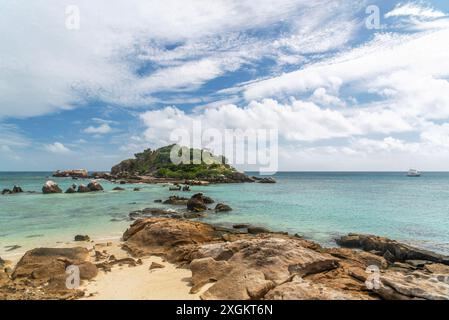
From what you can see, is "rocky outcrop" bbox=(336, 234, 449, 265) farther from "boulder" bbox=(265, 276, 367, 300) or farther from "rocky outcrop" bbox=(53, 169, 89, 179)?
"rocky outcrop" bbox=(53, 169, 89, 179)

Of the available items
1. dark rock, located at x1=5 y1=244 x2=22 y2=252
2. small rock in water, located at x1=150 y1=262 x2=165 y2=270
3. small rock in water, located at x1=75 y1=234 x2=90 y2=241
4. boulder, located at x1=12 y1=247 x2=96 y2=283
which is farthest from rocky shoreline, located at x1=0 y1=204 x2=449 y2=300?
dark rock, located at x1=5 y1=244 x2=22 y2=252

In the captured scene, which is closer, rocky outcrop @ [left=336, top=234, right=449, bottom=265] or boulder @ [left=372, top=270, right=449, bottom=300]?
boulder @ [left=372, top=270, right=449, bottom=300]

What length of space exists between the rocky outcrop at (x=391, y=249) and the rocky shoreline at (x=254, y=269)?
0.18 feet

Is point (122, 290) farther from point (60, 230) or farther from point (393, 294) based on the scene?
point (60, 230)

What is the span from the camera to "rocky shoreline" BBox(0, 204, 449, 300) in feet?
27.9

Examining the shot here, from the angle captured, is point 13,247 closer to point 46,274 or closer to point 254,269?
point 46,274

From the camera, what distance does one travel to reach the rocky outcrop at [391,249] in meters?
15.4

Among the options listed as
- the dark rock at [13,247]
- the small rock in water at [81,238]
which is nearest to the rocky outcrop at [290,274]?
the small rock in water at [81,238]

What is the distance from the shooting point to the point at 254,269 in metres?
10.1

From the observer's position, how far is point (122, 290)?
9992mm

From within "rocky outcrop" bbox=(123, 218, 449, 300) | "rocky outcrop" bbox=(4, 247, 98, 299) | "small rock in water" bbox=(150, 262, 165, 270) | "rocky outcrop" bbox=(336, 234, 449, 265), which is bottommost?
"rocky outcrop" bbox=(336, 234, 449, 265)

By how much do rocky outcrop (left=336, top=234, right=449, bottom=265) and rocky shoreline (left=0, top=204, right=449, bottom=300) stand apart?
54 millimetres

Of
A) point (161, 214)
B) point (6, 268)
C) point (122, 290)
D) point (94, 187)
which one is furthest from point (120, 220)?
point (94, 187)
